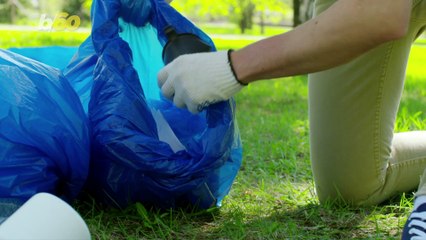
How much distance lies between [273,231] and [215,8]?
18745mm

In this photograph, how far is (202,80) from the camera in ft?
4.86

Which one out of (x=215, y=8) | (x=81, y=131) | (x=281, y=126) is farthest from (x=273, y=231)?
(x=215, y=8)

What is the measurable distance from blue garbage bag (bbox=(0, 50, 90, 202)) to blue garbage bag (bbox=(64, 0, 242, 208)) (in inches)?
2.6

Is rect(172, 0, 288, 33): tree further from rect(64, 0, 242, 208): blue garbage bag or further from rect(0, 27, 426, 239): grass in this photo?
rect(64, 0, 242, 208): blue garbage bag

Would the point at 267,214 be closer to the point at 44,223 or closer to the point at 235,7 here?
the point at 44,223

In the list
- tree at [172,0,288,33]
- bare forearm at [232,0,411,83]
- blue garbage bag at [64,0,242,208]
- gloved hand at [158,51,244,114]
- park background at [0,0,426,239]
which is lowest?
tree at [172,0,288,33]

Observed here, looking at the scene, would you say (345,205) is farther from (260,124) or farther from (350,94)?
(260,124)

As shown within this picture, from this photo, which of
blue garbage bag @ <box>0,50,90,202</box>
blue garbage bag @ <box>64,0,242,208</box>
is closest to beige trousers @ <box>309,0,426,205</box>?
blue garbage bag @ <box>64,0,242,208</box>

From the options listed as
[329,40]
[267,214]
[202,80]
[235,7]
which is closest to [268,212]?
[267,214]

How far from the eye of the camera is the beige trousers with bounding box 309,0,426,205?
1921 millimetres

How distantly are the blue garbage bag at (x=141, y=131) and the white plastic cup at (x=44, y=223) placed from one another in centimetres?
36

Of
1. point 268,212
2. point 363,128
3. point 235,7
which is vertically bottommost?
point 235,7

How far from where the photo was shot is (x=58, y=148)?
1529mm

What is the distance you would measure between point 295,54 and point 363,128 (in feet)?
2.23
